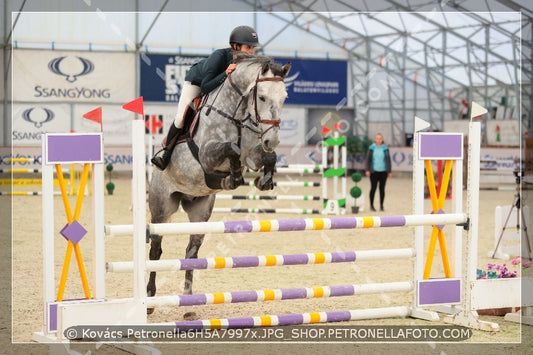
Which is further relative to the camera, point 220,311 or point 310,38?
point 310,38

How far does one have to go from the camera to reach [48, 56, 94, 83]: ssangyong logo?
24.6 m

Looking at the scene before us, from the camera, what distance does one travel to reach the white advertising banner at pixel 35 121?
2402 cm

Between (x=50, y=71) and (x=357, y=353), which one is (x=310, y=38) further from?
(x=357, y=353)

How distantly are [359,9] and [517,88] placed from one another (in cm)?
606

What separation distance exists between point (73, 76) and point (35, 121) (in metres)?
2.08

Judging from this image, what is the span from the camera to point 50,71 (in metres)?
24.6

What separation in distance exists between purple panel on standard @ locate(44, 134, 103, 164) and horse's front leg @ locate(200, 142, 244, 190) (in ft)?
2.52

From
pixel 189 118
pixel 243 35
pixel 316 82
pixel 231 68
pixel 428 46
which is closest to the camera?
A: pixel 231 68

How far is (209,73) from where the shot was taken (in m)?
4.92

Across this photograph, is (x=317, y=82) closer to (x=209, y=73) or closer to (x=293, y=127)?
(x=293, y=127)

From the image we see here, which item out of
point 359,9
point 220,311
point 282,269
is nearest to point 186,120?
point 220,311

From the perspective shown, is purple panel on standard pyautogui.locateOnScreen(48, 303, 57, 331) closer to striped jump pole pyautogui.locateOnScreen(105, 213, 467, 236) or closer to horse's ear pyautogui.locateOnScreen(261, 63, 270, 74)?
striped jump pole pyautogui.locateOnScreen(105, 213, 467, 236)

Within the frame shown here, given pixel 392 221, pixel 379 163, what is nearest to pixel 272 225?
pixel 392 221

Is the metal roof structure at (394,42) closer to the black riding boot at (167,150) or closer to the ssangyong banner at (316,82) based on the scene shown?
the ssangyong banner at (316,82)
